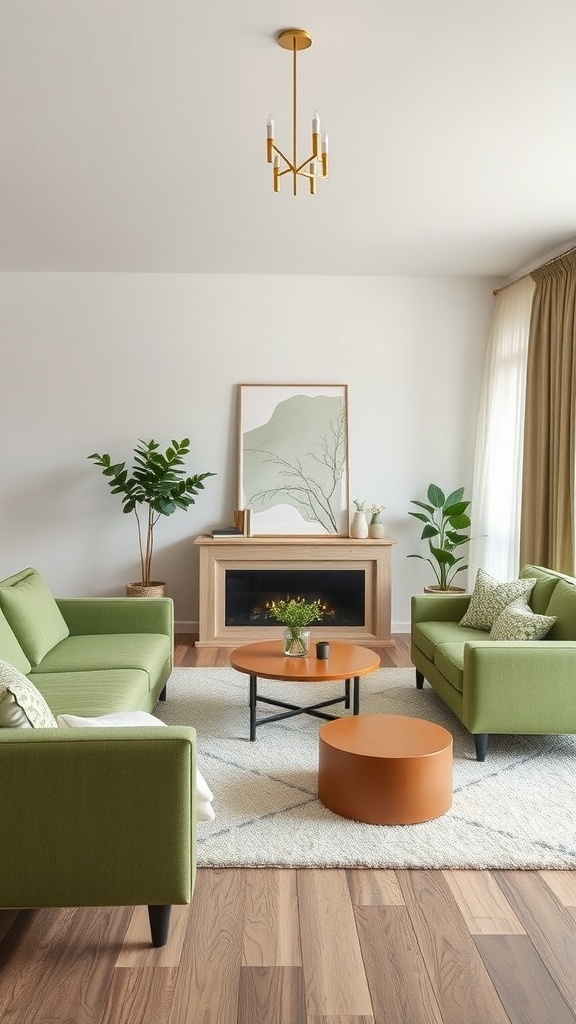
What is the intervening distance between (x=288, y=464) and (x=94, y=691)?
3.46 meters

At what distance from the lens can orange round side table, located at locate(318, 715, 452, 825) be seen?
2896 millimetres

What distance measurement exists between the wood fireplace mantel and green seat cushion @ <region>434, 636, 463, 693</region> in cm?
177

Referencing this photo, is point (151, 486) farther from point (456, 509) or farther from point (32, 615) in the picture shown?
point (456, 509)

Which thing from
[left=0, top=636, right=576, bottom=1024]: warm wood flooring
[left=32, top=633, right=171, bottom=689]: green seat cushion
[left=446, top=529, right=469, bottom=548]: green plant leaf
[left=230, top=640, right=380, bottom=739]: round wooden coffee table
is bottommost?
[left=0, top=636, right=576, bottom=1024]: warm wood flooring

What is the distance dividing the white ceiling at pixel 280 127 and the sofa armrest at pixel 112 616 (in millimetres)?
2329

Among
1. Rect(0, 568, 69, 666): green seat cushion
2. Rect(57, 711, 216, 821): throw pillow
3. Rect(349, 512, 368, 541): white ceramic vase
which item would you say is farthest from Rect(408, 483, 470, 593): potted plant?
Rect(57, 711, 216, 821): throw pillow

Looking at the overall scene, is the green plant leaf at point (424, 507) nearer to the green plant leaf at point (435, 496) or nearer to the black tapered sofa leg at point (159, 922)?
the green plant leaf at point (435, 496)

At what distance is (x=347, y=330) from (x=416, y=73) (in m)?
3.38

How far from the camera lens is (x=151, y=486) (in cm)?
585

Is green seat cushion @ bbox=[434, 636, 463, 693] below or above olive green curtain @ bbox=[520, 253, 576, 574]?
below

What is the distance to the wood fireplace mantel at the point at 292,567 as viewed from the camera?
5.96 metres

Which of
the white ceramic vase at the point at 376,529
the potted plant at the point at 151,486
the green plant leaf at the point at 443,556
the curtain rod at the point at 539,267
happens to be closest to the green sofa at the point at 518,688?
the green plant leaf at the point at 443,556

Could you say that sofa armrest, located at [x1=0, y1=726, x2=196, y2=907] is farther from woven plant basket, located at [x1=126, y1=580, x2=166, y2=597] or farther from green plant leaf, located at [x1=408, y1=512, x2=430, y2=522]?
green plant leaf, located at [x1=408, y1=512, x2=430, y2=522]

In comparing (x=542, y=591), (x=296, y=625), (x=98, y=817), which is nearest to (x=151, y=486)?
(x=296, y=625)
